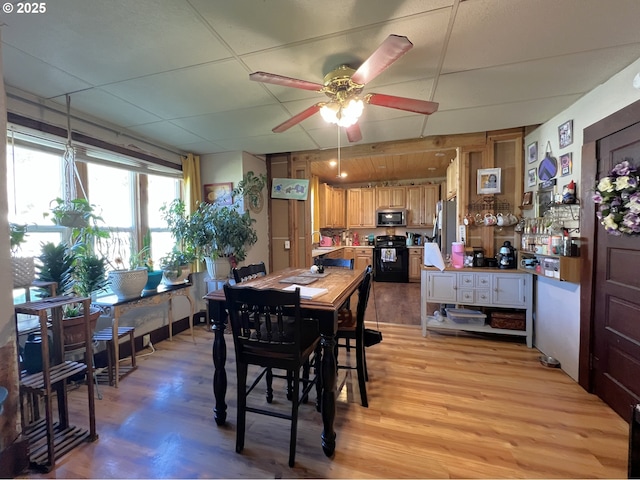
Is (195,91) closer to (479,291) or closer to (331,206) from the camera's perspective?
(479,291)

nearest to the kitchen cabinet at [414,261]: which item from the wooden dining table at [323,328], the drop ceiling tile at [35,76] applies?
the wooden dining table at [323,328]

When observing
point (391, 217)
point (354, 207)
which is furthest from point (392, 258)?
point (354, 207)

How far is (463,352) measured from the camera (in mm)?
2850

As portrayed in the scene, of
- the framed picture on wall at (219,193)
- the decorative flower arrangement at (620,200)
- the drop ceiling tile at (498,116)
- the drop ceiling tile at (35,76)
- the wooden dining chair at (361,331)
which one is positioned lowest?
the wooden dining chair at (361,331)

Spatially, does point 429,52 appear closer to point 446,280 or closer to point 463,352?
point 446,280

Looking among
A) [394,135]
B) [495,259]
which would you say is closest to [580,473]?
[495,259]

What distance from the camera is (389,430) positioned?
5.80 feet

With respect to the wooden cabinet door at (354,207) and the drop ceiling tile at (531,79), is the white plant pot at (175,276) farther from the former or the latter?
the wooden cabinet door at (354,207)

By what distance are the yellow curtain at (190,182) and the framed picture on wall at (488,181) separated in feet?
11.8

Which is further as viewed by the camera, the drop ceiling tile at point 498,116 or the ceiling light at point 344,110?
the drop ceiling tile at point 498,116

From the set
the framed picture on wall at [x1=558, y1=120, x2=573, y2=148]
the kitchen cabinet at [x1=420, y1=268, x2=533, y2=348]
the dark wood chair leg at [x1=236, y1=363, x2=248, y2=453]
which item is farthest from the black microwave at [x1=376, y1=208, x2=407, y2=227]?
the dark wood chair leg at [x1=236, y1=363, x2=248, y2=453]

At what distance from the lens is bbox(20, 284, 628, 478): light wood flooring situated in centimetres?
149

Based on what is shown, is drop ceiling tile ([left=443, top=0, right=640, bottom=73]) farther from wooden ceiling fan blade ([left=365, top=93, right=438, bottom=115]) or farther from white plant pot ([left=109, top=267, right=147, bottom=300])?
white plant pot ([left=109, top=267, right=147, bottom=300])

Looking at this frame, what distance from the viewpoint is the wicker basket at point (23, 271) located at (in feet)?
5.67
